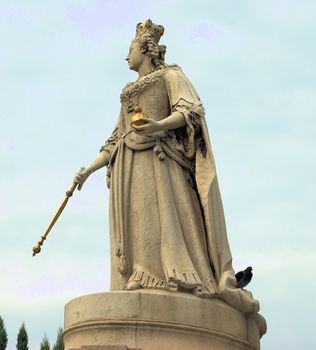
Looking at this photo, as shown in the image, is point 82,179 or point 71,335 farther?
point 82,179

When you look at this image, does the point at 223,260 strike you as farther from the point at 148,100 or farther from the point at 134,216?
the point at 148,100

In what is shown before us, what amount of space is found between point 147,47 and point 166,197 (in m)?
2.64

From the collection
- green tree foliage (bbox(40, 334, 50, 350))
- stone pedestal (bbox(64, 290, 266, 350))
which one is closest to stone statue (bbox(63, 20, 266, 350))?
stone pedestal (bbox(64, 290, 266, 350))

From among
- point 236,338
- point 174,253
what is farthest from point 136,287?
point 236,338

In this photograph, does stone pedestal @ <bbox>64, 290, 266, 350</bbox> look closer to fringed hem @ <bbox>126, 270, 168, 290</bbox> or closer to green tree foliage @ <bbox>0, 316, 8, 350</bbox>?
fringed hem @ <bbox>126, 270, 168, 290</bbox>

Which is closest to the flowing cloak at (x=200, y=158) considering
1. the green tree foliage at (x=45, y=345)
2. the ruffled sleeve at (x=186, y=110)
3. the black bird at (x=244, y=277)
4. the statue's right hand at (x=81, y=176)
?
the ruffled sleeve at (x=186, y=110)

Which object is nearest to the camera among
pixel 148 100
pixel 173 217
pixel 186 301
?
pixel 186 301

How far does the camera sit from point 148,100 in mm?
13844

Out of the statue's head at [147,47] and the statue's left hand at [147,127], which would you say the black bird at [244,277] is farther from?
the statue's head at [147,47]

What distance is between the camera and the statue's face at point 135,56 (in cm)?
1427

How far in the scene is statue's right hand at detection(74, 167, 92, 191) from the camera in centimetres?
1421

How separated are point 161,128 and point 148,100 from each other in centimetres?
76

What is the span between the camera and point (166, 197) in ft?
42.9

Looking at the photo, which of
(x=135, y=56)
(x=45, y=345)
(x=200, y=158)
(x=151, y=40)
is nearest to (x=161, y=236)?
(x=200, y=158)
